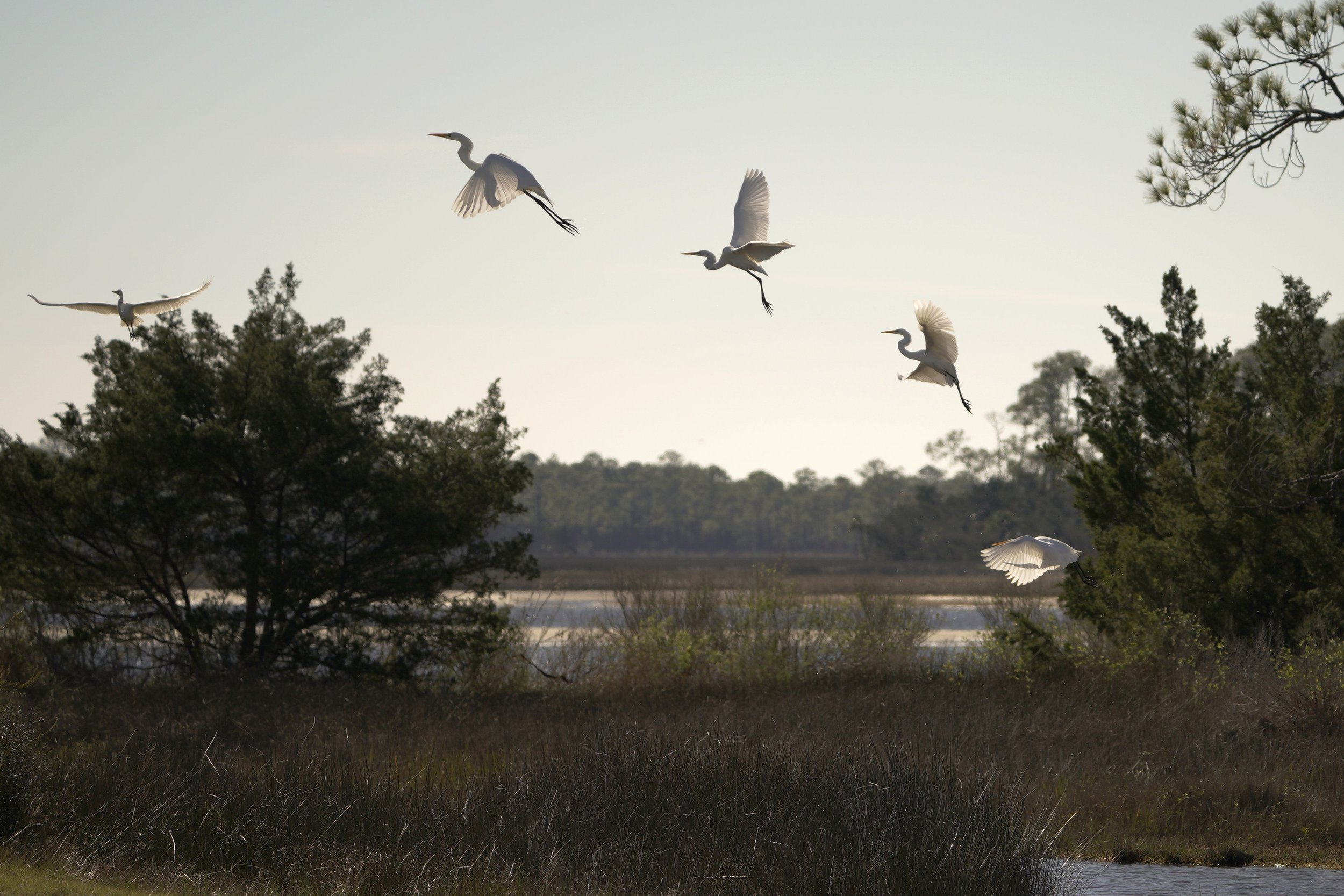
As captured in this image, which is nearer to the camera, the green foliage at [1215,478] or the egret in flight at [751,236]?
the egret in flight at [751,236]

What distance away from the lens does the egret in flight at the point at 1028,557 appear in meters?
11.0

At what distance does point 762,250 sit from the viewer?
872 cm

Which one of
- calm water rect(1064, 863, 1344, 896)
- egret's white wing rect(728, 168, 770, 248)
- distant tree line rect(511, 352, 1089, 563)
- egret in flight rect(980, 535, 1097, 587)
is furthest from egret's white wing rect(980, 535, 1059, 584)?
distant tree line rect(511, 352, 1089, 563)

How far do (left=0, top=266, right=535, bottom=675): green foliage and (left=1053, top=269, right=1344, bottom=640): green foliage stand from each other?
876 centimetres

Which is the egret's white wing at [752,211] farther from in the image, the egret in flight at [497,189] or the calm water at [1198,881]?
the calm water at [1198,881]

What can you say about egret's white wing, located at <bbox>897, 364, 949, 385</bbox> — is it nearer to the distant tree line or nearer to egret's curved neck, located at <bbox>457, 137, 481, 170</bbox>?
egret's curved neck, located at <bbox>457, 137, 481, 170</bbox>

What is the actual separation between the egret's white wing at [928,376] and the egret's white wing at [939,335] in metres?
0.11

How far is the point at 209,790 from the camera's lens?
10812 mm

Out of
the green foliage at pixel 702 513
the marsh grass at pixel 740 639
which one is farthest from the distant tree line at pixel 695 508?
the marsh grass at pixel 740 639

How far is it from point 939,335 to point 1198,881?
16.3 ft

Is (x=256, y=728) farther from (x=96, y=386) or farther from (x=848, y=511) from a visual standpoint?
(x=848, y=511)

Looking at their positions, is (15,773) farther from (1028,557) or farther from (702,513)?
(702,513)

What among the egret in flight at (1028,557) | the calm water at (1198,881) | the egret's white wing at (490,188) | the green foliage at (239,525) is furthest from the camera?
the green foliage at (239,525)

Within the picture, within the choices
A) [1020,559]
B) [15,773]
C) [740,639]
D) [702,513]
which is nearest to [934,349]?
[1020,559]
